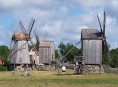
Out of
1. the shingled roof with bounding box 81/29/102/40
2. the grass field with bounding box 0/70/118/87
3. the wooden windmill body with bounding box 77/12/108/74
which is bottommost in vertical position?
the grass field with bounding box 0/70/118/87

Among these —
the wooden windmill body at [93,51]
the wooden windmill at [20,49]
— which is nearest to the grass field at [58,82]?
the wooden windmill body at [93,51]

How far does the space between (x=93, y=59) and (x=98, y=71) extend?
2.35 metres

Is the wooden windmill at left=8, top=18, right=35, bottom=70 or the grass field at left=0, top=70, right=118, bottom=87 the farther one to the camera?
the wooden windmill at left=8, top=18, right=35, bottom=70

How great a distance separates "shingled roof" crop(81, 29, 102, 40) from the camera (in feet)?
229

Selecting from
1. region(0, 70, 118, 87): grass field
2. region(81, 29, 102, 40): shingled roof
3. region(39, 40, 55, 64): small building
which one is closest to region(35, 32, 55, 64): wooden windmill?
region(39, 40, 55, 64): small building

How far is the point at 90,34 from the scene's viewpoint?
70.4 m

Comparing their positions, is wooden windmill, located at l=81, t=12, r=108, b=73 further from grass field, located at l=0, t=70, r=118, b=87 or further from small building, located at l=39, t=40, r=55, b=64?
small building, located at l=39, t=40, r=55, b=64

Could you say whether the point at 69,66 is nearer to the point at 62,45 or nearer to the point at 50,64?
the point at 50,64

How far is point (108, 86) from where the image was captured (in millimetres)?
33062

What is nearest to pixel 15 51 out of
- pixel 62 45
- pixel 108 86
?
pixel 108 86

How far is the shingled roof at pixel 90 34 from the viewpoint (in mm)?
69875

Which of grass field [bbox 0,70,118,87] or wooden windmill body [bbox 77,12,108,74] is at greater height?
wooden windmill body [bbox 77,12,108,74]

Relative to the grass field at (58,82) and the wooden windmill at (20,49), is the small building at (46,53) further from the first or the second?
the grass field at (58,82)

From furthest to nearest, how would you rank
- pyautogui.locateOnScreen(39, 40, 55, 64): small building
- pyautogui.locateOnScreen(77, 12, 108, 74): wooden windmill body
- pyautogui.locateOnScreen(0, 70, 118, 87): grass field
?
pyautogui.locateOnScreen(39, 40, 55, 64): small building → pyautogui.locateOnScreen(77, 12, 108, 74): wooden windmill body → pyautogui.locateOnScreen(0, 70, 118, 87): grass field
